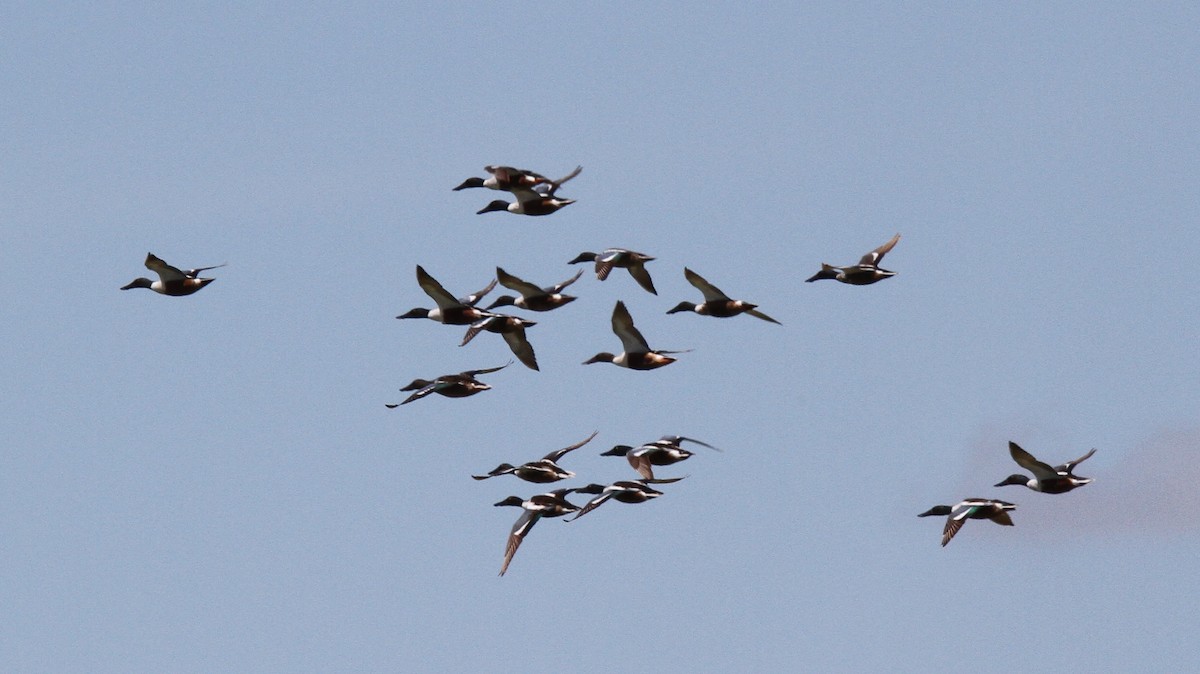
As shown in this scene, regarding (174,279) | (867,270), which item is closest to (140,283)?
(174,279)

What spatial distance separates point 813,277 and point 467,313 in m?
8.60

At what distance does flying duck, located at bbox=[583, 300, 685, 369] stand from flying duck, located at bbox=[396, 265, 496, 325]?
9.86ft

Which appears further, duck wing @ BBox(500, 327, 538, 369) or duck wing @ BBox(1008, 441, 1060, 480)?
duck wing @ BBox(500, 327, 538, 369)

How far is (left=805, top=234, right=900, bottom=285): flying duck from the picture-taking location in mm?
50166

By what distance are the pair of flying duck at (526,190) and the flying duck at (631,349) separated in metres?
2.79

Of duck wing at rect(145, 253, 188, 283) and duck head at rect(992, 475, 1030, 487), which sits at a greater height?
duck wing at rect(145, 253, 188, 283)

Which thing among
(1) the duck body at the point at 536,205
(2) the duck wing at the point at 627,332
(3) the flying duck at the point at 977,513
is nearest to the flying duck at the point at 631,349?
(2) the duck wing at the point at 627,332

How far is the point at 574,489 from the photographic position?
5094cm

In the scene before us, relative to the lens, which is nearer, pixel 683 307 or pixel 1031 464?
pixel 1031 464

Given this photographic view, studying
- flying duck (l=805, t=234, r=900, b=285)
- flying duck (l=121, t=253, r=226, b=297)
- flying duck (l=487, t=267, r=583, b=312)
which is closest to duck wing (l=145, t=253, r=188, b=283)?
flying duck (l=121, t=253, r=226, b=297)

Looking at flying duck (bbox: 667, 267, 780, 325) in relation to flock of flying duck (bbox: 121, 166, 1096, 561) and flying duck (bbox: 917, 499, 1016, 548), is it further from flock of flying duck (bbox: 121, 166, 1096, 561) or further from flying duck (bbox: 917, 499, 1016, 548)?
flying duck (bbox: 917, 499, 1016, 548)

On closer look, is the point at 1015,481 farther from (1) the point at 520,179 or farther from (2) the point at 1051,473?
(1) the point at 520,179

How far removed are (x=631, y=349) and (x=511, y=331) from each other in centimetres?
287

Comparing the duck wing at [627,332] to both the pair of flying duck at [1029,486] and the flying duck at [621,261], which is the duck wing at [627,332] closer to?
the flying duck at [621,261]
